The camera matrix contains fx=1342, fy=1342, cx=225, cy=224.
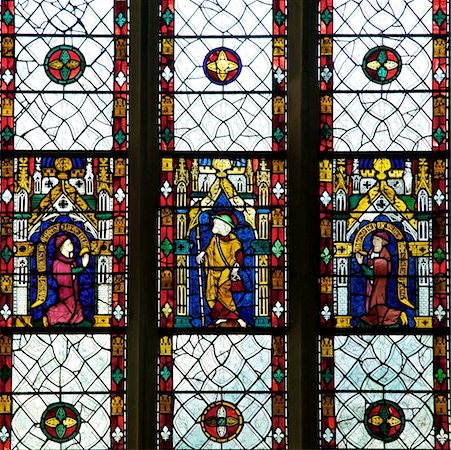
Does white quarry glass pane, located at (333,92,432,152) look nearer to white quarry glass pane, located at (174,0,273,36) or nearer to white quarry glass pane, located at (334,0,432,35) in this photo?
white quarry glass pane, located at (334,0,432,35)

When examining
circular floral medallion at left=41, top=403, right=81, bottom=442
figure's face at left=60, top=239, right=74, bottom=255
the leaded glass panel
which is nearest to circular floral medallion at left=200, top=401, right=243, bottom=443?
the leaded glass panel

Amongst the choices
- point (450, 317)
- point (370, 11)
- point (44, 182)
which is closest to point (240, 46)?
point (370, 11)

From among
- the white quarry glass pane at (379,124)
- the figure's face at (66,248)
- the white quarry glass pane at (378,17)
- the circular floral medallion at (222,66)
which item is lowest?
the figure's face at (66,248)

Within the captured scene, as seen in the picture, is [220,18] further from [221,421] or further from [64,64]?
[221,421]

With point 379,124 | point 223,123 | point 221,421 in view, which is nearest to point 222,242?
point 223,123

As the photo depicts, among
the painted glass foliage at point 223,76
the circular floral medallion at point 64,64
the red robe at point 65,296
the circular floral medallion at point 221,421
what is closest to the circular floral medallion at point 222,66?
the painted glass foliage at point 223,76

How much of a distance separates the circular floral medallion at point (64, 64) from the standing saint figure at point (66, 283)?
37.1 inches

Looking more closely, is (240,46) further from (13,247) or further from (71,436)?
(71,436)

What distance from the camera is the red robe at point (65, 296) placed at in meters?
7.66

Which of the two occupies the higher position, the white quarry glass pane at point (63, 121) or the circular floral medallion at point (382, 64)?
the circular floral medallion at point (382, 64)

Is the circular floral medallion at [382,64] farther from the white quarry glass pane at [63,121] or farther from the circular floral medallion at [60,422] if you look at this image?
the circular floral medallion at [60,422]

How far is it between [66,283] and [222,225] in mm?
957

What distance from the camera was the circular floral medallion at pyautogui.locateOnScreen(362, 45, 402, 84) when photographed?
7.91 metres

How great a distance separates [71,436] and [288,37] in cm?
263
